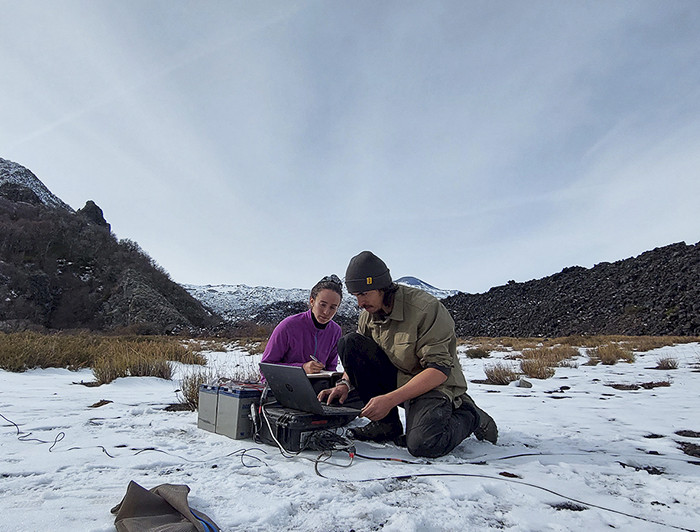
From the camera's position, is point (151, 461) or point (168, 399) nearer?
point (151, 461)

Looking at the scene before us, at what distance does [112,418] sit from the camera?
10.2 feet

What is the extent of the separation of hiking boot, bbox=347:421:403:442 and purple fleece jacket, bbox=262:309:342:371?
0.73 m

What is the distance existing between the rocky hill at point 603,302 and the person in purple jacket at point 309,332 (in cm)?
2090

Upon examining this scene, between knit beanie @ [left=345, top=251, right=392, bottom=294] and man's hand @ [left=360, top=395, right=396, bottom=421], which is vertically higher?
knit beanie @ [left=345, top=251, right=392, bottom=294]

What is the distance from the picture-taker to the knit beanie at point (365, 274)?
2637 millimetres

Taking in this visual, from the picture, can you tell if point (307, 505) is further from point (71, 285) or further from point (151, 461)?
point (71, 285)

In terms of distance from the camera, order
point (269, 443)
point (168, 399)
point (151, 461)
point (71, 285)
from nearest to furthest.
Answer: point (151, 461) → point (269, 443) → point (168, 399) → point (71, 285)

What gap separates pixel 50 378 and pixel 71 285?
89.6ft

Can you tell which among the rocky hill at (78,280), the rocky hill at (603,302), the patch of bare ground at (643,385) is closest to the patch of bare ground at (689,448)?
the patch of bare ground at (643,385)

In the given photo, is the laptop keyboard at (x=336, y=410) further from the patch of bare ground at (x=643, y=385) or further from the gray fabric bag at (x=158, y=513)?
the patch of bare ground at (x=643, y=385)

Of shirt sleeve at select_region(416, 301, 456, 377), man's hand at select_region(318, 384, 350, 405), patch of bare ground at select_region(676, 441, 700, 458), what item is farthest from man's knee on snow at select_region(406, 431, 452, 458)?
patch of bare ground at select_region(676, 441, 700, 458)

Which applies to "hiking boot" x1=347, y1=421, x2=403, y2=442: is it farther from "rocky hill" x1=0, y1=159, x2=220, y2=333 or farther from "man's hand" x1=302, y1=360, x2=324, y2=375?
"rocky hill" x1=0, y1=159, x2=220, y2=333

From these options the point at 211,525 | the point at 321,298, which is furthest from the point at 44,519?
the point at 321,298

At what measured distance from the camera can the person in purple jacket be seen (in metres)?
3.30
